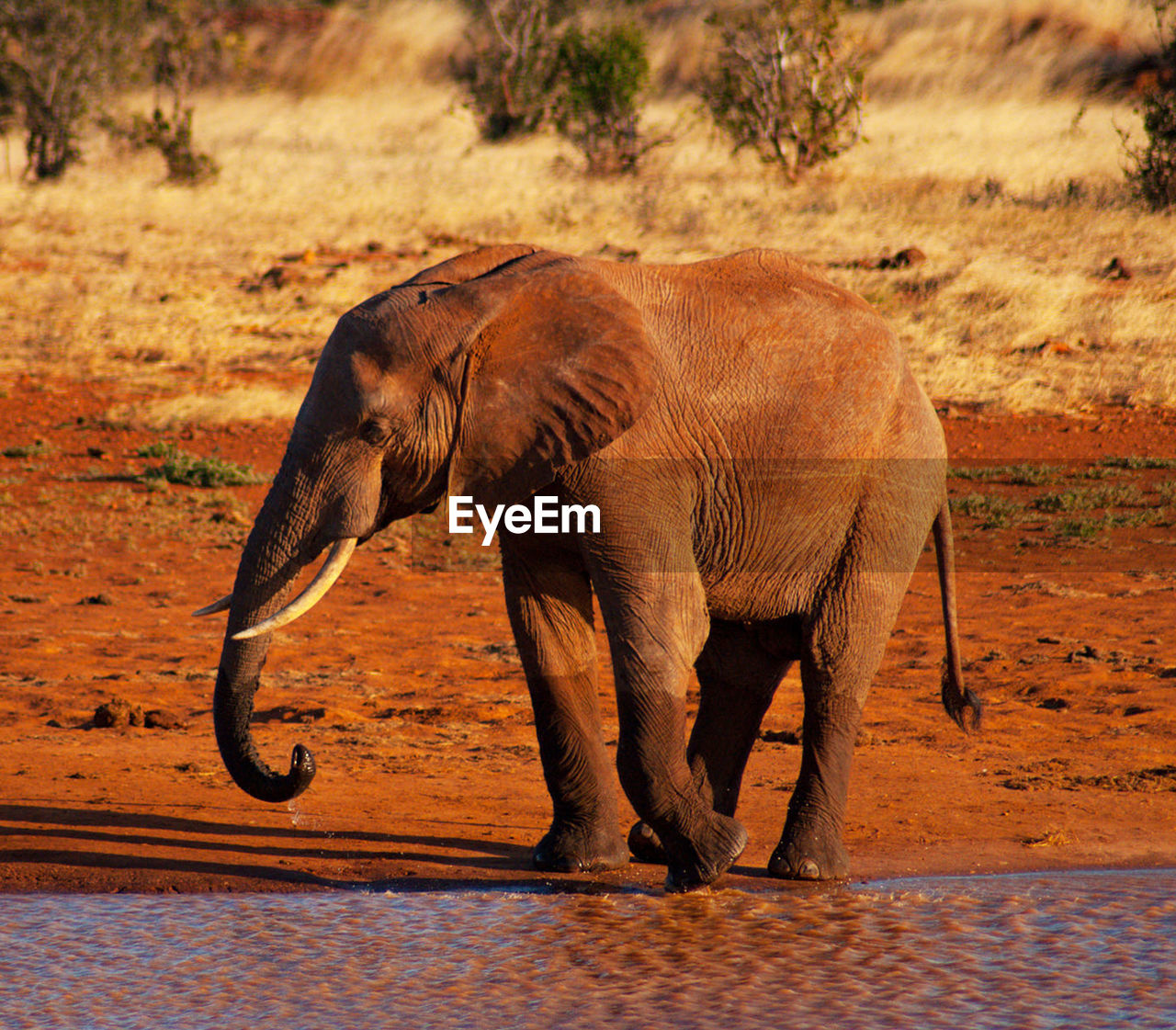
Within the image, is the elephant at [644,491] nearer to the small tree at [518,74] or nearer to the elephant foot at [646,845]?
the elephant foot at [646,845]

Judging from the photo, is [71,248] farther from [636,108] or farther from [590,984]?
Answer: [590,984]

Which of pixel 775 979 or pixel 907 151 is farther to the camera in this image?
pixel 907 151

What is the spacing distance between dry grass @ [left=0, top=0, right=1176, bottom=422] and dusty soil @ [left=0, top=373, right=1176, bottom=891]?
3062mm

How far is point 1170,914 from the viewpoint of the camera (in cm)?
502

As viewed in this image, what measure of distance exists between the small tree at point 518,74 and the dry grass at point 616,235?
0.95m

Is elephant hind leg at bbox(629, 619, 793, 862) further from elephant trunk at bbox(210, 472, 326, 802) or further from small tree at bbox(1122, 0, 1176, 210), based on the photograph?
small tree at bbox(1122, 0, 1176, 210)

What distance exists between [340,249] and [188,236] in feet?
8.80

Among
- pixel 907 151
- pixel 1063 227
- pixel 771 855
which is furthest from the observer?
pixel 907 151

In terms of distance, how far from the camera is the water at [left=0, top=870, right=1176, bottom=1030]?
421 cm

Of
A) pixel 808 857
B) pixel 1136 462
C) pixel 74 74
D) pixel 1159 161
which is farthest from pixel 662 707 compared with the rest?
pixel 74 74

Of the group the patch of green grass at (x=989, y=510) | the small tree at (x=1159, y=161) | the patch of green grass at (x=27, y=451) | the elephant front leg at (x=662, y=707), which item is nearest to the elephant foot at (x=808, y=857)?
the elephant front leg at (x=662, y=707)

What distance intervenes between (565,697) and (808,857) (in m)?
1.00

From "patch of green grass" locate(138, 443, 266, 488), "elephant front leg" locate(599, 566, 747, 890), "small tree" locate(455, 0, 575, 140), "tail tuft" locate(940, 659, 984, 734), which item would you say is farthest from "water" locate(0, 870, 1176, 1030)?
"small tree" locate(455, 0, 575, 140)

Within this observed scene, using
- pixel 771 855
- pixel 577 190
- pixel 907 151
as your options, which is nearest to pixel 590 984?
pixel 771 855
